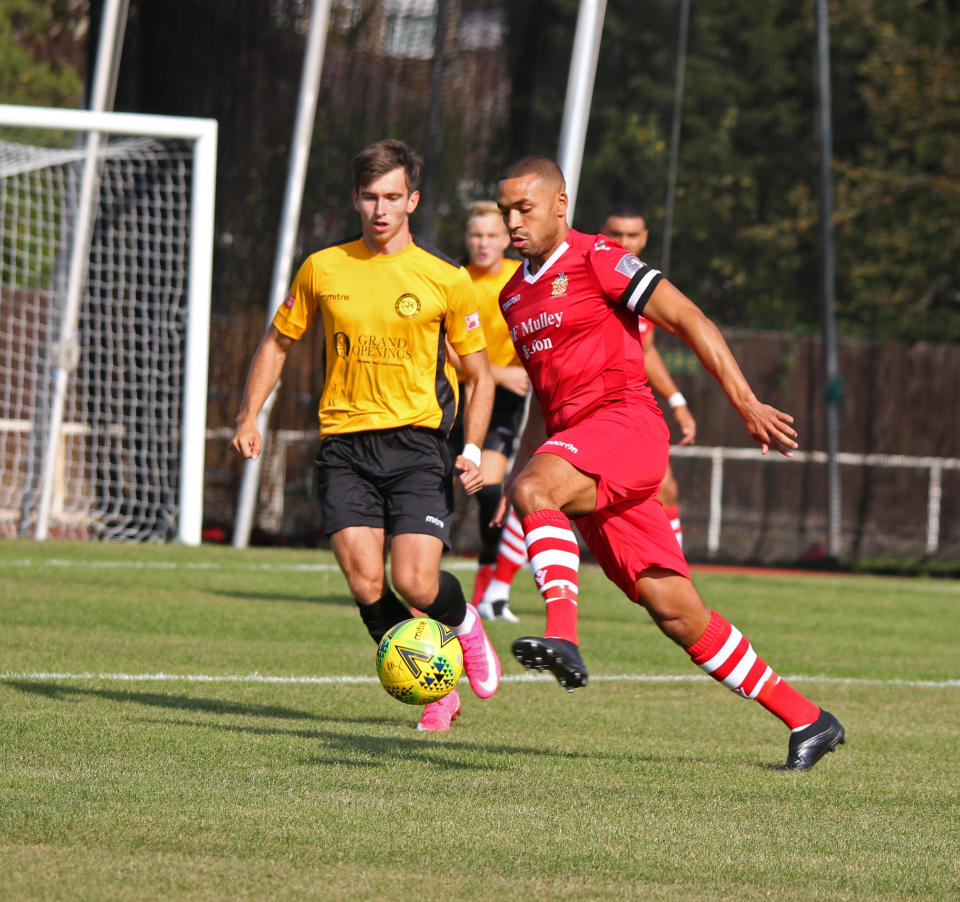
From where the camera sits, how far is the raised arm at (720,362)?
5176mm

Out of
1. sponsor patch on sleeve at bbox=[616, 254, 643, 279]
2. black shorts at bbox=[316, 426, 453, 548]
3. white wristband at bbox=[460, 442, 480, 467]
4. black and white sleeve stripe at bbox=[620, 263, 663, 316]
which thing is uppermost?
sponsor patch on sleeve at bbox=[616, 254, 643, 279]

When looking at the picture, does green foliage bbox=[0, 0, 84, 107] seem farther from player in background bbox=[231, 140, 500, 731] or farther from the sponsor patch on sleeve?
the sponsor patch on sleeve

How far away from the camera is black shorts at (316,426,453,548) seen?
6.25 m

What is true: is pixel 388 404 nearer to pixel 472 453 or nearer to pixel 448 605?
pixel 472 453

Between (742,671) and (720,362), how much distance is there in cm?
113

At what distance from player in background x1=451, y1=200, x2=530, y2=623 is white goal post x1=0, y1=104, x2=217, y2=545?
A: 15.8 feet

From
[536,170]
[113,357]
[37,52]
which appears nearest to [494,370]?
[536,170]

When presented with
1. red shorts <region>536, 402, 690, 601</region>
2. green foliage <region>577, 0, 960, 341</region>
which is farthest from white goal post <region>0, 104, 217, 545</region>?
green foliage <region>577, 0, 960, 341</region>

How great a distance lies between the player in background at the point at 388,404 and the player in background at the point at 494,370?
2.92 metres

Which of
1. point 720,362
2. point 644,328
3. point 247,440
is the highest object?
point 644,328

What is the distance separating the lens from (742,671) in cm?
560

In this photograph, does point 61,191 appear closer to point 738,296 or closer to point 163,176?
point 163,176

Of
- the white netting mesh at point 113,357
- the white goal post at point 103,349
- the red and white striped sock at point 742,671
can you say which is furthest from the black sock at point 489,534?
the white netting mesh at point 113,357

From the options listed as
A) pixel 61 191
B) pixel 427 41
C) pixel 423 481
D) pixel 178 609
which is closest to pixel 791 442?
pixel 423 481
